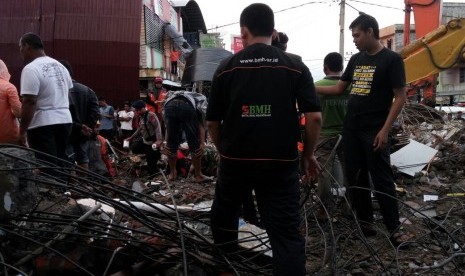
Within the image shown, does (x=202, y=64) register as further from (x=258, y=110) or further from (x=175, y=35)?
(x=175, y=35)

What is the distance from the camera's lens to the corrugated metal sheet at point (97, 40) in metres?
17.6

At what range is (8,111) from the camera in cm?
449

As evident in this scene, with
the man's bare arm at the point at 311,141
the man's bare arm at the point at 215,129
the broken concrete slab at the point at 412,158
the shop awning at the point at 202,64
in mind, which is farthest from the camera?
the shop awning at the point at 202,64

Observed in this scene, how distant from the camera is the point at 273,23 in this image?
266 cm

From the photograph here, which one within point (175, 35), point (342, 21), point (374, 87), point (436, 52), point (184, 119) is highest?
point (342, 21)

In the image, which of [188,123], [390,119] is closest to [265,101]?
[390,119]

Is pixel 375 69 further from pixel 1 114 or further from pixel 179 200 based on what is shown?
pixel 1 114

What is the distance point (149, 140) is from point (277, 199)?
17.1 ft

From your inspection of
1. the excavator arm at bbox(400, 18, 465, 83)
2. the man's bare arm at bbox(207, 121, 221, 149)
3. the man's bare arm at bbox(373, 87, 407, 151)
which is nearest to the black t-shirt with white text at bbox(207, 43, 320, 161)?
the man's bare arm at bbox(207, 121, 221, 149)

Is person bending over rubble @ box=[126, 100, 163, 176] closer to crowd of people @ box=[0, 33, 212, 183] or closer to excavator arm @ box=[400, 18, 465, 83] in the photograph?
crowd of people @ box=[0, 33, 212, 183]

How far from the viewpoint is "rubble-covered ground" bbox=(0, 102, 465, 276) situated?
272 centimetres

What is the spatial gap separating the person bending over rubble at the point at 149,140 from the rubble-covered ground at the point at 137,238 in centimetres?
381

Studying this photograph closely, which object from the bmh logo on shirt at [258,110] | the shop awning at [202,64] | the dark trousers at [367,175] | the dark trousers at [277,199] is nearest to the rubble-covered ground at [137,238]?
the dark trousers at [367,175]

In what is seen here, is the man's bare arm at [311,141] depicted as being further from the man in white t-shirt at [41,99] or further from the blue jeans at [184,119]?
the blue jeans at [184,119]
